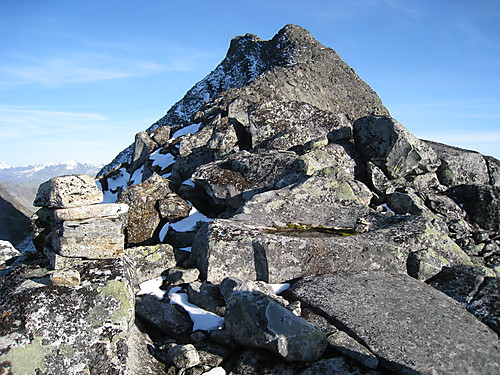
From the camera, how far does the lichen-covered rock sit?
5.18m

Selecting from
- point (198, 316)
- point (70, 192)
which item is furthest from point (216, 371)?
point (70, 192)

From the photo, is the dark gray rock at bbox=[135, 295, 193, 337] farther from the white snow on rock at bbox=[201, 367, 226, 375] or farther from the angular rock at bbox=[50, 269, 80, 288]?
the angular rock at bbox=[50, 269, 80, 288]

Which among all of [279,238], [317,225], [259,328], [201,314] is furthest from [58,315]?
[317,225]

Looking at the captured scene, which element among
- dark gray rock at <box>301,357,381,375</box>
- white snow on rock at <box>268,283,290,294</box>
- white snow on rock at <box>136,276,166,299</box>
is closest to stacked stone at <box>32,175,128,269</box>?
white snow on rock at <box>136,276,166,299</box>

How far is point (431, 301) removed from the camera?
7012 millimetres

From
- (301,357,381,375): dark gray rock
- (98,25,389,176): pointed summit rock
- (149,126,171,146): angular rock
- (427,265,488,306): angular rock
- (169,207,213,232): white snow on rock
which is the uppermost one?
(98,25,389,176): pointed summit rock

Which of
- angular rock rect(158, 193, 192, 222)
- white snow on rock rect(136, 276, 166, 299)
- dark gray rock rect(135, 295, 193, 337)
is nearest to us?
dark gray rock rect(135, 295, 193, 337)

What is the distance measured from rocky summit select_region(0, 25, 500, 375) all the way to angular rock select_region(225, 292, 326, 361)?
2 centimetres

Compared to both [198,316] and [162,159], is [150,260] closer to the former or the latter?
[198,316]

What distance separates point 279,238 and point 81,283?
4388 mm

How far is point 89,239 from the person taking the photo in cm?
682

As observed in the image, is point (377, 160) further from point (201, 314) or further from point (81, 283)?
point (81, 283)

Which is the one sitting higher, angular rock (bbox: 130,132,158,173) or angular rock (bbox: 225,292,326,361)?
angular rock (bbox: 130,132,158,173)

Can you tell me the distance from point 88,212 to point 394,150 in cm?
1162
